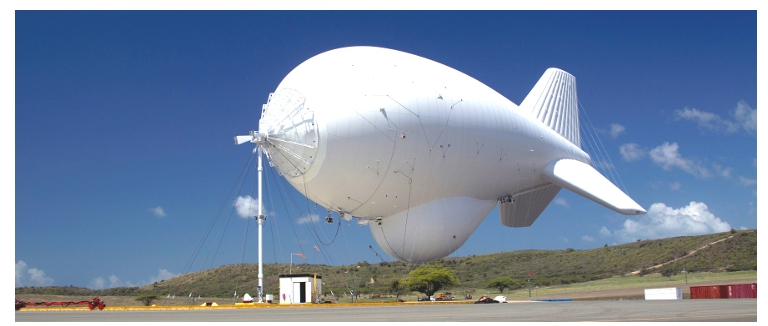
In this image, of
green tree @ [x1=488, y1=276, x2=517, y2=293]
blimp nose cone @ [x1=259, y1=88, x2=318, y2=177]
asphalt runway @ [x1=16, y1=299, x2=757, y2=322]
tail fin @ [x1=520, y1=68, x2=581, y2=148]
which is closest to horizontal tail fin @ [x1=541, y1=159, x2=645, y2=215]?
tail fin @ [x1=520, y1=68, x2=581, y2=148]

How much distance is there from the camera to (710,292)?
145 ft

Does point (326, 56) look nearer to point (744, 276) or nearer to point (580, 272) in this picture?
point (744, 276)

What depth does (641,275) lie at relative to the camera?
2852 inches

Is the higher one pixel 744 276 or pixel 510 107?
pixel 510 107

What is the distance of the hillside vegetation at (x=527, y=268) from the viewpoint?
64.8 metres

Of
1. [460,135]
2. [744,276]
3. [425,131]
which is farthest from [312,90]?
[744,276]

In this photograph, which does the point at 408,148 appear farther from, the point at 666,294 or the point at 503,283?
the point at 503,283

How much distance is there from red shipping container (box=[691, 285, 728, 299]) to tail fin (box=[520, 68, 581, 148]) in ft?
41.0

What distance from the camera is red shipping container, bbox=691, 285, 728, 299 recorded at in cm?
4319

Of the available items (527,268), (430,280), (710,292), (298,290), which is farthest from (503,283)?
(298,290)

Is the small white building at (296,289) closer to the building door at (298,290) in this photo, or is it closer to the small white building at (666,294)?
the building door at (298,290)

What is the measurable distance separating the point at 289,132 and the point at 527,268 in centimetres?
6343

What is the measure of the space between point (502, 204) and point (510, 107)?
7245 mm

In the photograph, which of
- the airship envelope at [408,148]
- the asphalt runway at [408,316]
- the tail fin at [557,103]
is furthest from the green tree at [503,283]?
the asphalt runway at [408,316]
